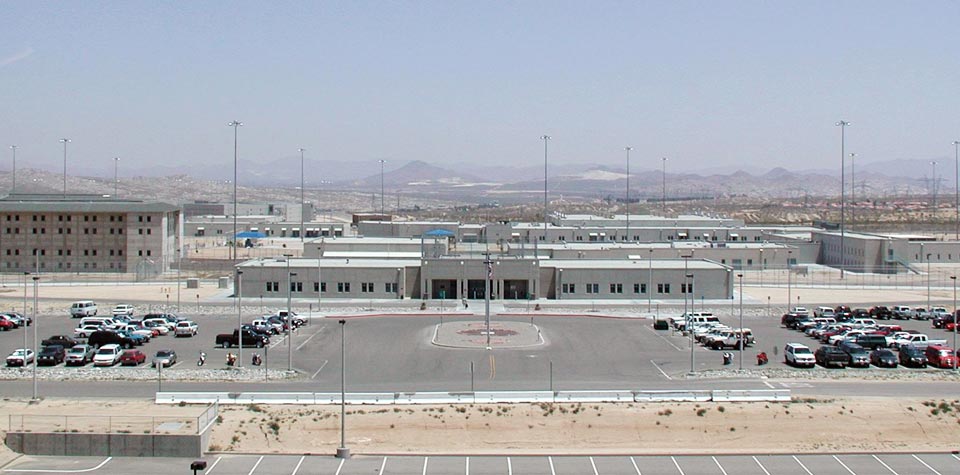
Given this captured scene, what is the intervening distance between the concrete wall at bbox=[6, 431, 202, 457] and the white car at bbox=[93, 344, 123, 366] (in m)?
11.3

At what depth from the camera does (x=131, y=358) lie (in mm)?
38344

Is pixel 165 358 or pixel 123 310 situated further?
pixel 123 310

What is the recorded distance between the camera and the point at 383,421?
95.8ft

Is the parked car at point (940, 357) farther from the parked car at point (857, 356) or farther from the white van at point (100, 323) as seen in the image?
the white van at point (100, 323)

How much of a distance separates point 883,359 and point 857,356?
0.95 metres

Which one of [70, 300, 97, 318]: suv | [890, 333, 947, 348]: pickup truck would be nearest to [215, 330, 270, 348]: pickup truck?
[70, 300, 97, 318]: suv

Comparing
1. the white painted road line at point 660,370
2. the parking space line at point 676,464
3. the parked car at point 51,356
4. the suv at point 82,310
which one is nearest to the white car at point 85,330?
the parked car at point 51,356

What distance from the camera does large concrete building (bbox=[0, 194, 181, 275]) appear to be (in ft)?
249

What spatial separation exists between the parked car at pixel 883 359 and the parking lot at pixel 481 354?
0.41m

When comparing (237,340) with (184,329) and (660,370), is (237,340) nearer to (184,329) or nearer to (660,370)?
(184,329)

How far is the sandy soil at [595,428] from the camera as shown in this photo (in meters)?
27.8

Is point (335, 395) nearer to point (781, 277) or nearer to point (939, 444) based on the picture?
point (939, 444)

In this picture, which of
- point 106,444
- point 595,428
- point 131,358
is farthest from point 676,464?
point 131,358

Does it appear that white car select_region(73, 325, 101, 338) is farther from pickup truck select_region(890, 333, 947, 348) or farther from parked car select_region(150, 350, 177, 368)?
pickup truck select_region(890, 333, 947, 348)
